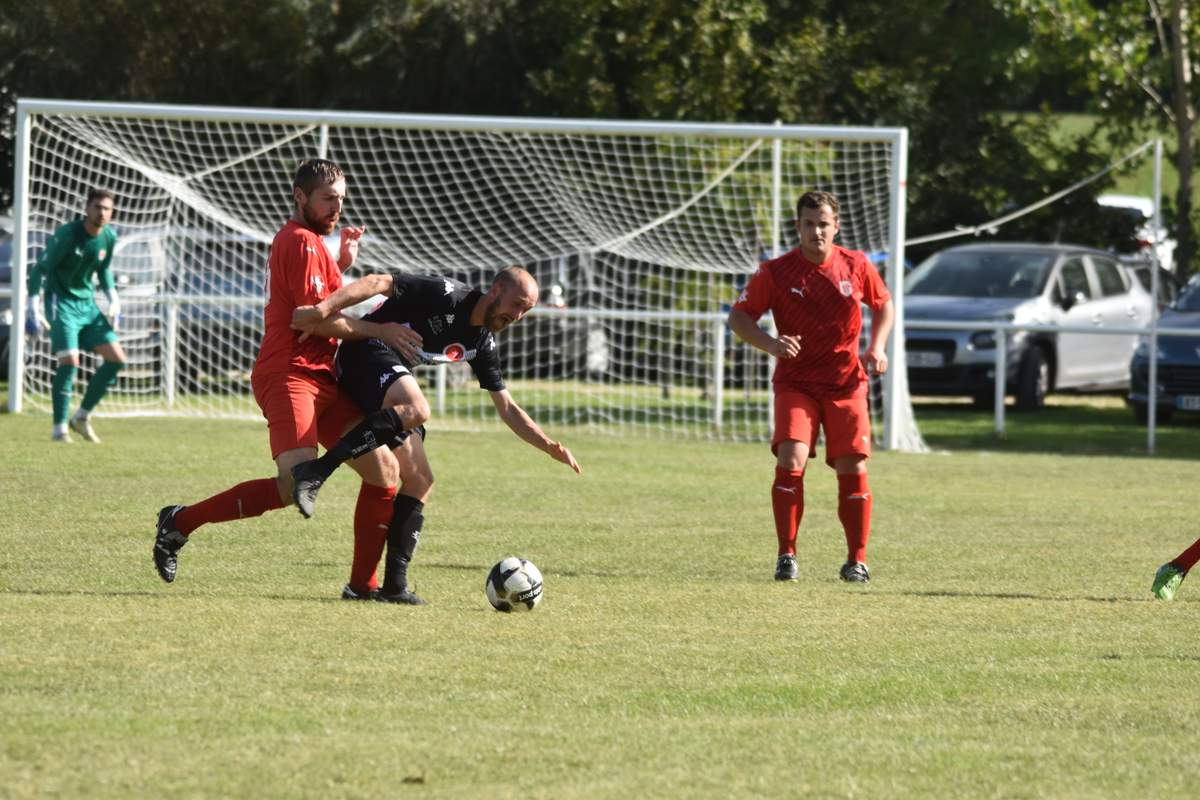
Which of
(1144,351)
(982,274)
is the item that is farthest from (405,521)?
(982,274)

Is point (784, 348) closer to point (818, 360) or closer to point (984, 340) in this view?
point (818, 360)

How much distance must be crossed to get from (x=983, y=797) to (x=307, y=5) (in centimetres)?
2424

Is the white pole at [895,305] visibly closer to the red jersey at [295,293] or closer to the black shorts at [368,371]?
the black shorts at [368,371]

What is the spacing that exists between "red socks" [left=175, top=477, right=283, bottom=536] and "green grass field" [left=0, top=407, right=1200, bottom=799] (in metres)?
0.36

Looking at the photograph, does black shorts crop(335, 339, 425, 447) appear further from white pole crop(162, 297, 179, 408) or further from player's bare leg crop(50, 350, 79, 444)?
white pole crop(162, 297, 179, 408)

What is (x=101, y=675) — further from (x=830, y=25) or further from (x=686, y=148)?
(x=830, y=25)

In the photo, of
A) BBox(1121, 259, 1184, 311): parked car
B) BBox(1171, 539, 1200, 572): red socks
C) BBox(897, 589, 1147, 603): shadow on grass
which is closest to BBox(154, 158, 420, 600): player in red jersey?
BBox(897, 589, 1147, 603): shadow on grass

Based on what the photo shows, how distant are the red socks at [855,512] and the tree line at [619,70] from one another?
1770cm

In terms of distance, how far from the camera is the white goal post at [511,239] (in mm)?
18734

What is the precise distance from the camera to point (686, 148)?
20.5 m

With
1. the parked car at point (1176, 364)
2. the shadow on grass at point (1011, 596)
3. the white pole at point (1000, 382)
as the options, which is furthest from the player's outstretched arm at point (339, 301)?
the parked car at point (1176, 364)

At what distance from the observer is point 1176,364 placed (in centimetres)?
1933

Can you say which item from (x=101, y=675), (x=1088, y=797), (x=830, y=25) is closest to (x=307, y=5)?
(x=830, y=25)

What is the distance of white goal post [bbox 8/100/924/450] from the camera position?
→ 738 inches
